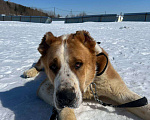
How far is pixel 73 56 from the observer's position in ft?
6.32

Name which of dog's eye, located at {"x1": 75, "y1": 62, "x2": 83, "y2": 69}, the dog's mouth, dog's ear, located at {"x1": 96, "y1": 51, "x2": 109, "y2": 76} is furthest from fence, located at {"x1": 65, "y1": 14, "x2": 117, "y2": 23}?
the dog's mouth

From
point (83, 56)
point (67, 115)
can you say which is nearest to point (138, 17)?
point (83, 56)

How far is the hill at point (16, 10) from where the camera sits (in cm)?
5702

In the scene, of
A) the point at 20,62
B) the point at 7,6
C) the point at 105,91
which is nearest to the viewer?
the point at 105,91

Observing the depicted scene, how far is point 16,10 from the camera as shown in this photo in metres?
62.5

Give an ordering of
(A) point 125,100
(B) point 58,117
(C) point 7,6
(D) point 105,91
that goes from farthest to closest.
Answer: (C) point 7,6 < (D) point 105,91 < (A) point 125,100 < (B) point 58,117

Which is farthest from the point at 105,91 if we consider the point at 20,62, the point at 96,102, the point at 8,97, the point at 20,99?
the point at 20,62

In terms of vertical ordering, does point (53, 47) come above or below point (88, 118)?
above

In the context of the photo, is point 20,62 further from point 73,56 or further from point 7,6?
point 7,6

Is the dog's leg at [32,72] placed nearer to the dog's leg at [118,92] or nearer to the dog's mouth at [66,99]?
the dog's leg at [118,92]

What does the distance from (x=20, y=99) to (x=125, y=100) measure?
1.76 meters

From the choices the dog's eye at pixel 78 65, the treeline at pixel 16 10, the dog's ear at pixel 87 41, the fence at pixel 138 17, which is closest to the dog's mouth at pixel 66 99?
the dog's eye at pixel 78 65

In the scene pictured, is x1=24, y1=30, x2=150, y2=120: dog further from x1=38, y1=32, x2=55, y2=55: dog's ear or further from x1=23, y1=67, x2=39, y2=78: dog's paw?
x1=23, y1=67, x2=39, y2=78: dog's paw

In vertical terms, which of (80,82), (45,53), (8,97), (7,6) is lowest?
(8,97)
